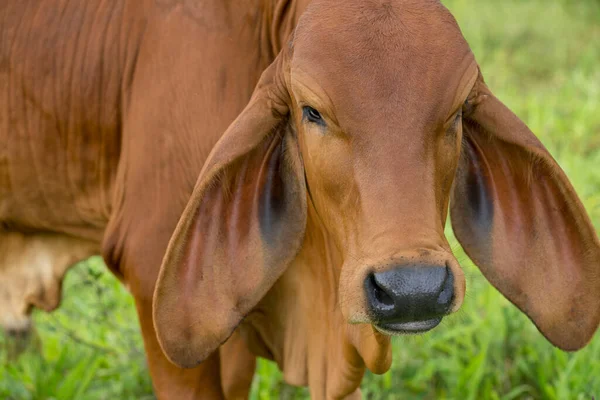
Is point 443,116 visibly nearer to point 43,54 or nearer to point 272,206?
point 272,206

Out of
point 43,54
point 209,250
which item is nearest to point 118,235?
point 209,250

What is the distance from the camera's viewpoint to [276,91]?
268 cm

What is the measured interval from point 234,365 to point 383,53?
119 cm

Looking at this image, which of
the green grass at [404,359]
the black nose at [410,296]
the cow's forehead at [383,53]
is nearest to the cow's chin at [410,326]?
the black nose at [410,296]

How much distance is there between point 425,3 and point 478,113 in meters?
0.34

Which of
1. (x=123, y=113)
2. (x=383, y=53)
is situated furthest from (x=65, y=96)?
(x=383, y=53)

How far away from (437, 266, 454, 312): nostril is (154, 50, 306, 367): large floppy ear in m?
0.56

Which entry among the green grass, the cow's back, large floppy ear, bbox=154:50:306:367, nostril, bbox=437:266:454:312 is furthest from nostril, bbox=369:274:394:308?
the cow's back

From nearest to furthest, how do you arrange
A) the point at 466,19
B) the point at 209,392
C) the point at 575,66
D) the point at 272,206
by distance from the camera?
the point at 272,206, the point at 209,392, the point at 575,66, the point at 466,19

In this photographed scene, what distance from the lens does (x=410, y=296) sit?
7.49ft

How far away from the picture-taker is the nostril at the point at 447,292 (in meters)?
2.32

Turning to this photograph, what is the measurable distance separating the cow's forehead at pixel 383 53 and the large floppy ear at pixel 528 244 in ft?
1.36

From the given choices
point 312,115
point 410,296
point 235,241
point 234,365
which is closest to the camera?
point 410,296

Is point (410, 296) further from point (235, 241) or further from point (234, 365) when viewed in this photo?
point (234, 365)
